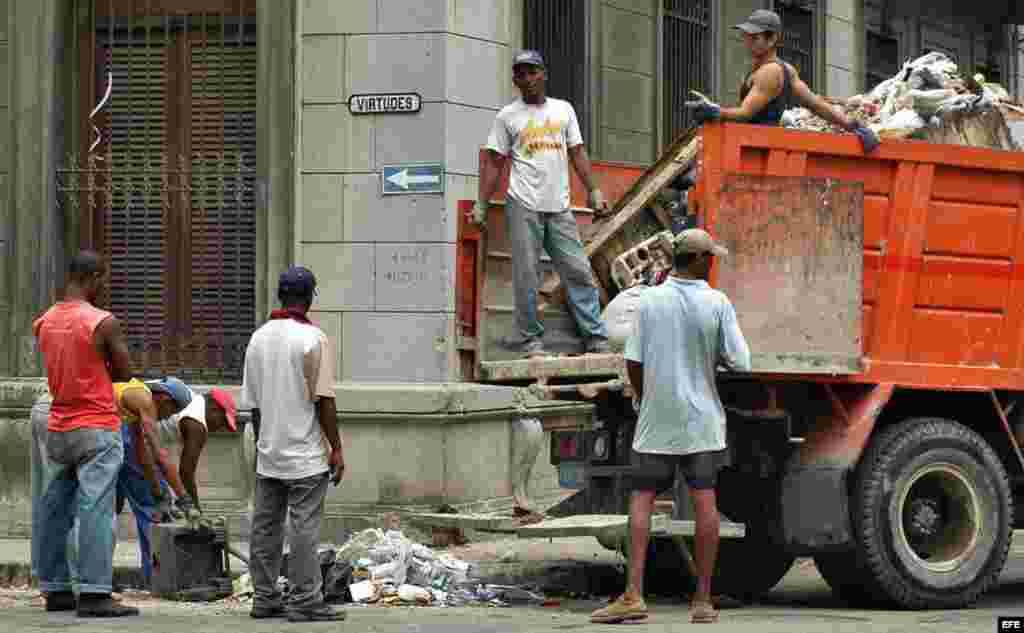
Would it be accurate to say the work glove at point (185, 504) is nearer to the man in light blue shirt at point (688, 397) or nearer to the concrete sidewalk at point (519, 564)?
the concrete sidewalk at point (519, 564)

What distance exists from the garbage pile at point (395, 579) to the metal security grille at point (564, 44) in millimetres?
4607

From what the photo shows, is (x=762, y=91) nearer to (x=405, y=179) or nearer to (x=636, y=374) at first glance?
(x=636, y=374)

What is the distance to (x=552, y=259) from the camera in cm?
1105

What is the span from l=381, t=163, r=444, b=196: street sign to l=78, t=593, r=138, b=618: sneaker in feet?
13.8

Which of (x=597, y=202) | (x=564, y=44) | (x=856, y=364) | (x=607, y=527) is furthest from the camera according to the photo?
(x=564, y=44)

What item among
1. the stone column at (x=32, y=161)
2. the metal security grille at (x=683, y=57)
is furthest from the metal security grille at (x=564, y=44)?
the stone column at (x=32, y=161)

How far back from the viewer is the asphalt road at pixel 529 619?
9.34 metres

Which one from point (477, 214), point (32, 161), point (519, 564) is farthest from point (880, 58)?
point (477, 214)

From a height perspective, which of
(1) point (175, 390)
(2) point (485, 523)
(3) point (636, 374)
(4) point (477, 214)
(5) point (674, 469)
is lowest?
(2) point (485, 523)

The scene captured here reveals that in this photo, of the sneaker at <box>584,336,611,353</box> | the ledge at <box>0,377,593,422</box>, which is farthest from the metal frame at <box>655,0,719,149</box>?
the sneaker at <box>584,336,611,353</box>

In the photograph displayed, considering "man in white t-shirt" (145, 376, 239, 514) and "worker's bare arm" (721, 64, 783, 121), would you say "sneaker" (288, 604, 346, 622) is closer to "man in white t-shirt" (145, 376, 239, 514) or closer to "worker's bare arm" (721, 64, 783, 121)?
"man in white t-shirt" (145, 376, 239, 514)

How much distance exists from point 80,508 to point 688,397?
2.92m

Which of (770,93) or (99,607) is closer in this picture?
(99,607)

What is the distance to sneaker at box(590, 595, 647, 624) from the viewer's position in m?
9.50
